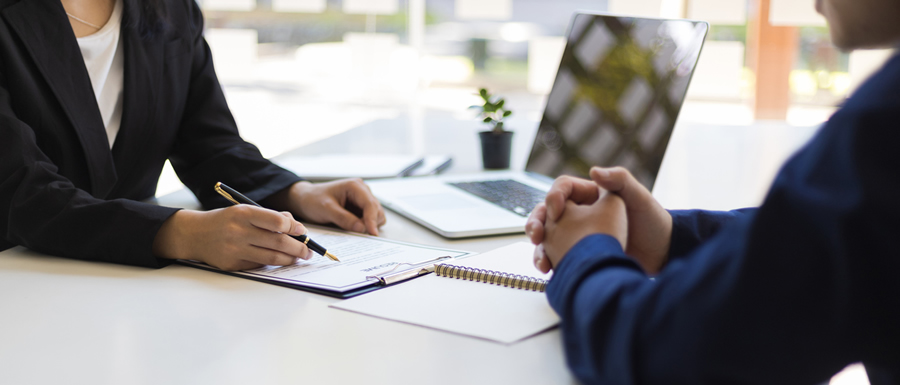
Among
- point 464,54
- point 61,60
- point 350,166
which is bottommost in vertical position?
point 464,54

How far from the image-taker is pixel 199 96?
57.2 inches

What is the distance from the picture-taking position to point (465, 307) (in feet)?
2.48

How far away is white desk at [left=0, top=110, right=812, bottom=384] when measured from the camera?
61 centimetres

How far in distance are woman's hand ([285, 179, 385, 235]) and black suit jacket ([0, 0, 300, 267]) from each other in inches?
2.2

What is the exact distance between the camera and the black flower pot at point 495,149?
170 centimetres

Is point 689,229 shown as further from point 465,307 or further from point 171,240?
point 171,240

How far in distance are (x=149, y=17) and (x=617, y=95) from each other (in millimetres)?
909

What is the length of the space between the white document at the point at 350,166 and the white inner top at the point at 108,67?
41 centimetres

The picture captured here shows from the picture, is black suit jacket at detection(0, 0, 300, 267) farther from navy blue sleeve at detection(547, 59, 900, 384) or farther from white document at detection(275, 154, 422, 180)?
navy blue sleeve at detection(547, 59, 900, 384)

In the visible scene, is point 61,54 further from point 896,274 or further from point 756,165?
point 756,165

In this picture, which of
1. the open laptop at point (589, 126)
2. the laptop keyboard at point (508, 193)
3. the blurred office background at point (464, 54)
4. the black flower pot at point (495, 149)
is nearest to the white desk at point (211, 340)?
the open laptop at point (589, 126)

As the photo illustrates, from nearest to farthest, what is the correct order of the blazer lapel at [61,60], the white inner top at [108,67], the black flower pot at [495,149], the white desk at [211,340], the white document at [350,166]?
1. the white desk at [211,340]
2. the blazer lapel at [61,60]
3. the white inner top at [108,67]
4. the white document at [350,166]
5. the black flower pot at [495,149]

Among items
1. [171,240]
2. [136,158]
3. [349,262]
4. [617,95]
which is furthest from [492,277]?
[136,158]

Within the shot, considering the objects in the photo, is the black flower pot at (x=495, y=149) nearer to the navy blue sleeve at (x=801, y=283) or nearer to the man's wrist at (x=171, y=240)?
the man's wrist at (x=171, y=240)
